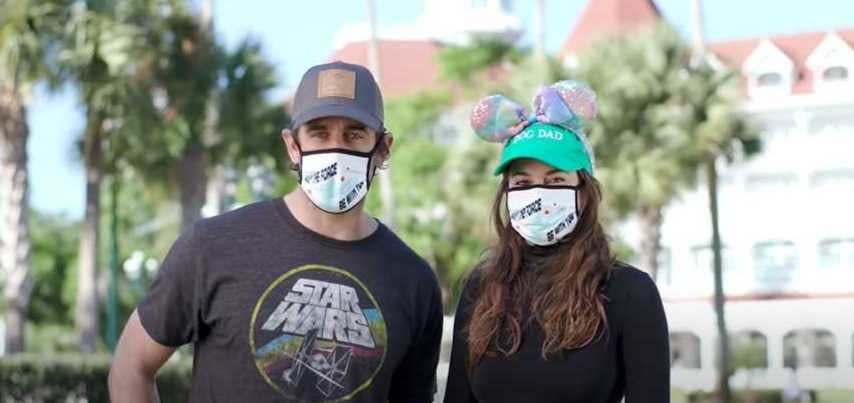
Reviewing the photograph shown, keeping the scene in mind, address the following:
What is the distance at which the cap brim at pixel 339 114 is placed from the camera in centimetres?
410

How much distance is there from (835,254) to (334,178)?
2502 inches

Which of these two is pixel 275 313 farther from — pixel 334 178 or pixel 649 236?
pixel 649 236

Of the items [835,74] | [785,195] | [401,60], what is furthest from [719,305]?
[401,60]

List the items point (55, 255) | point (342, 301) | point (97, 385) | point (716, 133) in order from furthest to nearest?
1. point (55, 255)
2. point (716, 133)
3. point (97, 385)
4. point (342, 301)

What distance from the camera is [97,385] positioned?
68.0 feet

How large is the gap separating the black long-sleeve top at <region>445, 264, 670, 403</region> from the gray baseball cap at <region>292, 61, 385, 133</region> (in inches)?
26.1

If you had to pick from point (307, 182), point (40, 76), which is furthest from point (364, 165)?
point (40, 76)

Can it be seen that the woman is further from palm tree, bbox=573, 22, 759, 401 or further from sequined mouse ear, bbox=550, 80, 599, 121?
palm tree, bbox=573, 22, 759, 401

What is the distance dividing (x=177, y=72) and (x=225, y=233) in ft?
86.3

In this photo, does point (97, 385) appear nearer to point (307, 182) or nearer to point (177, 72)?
point (177, 72)

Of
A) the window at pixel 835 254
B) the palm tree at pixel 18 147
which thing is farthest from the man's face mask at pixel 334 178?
the window at pixel 835 254

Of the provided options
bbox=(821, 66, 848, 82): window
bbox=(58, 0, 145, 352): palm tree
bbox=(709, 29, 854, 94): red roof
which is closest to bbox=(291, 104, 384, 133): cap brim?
bbox=(58, 0, 145, 352): palm tree

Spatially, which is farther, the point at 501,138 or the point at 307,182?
the point at 501,138

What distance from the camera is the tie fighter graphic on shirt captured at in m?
4.01
